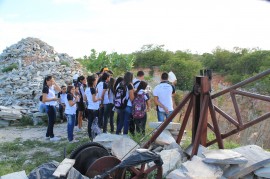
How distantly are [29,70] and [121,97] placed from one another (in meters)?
11.2

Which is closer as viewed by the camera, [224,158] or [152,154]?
[152,154]

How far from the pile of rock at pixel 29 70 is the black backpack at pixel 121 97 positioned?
5.26m

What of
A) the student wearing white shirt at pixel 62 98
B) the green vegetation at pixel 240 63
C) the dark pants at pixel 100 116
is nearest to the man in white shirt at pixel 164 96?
the dark pants at pixel 100 116

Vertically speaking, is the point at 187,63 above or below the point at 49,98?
above

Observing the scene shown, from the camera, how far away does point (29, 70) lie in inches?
701

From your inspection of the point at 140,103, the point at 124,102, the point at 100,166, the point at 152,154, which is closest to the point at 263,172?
the point at 152,154

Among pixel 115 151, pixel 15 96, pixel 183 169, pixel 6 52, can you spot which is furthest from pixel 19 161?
pixel 6 52

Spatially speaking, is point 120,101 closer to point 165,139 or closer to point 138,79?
point 138,79

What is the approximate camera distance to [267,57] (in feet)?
103

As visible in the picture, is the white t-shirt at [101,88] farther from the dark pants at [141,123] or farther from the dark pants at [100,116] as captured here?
the dark pants at [141,123]

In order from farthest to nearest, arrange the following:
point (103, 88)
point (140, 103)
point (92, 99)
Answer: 1. point (103, 88)
2. point (92, 99)
3. point (140, 103)

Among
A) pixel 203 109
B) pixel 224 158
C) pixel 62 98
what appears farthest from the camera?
pixel 62 98

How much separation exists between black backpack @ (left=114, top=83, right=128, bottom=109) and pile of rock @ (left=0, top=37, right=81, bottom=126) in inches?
207

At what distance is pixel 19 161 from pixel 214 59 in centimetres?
3552
